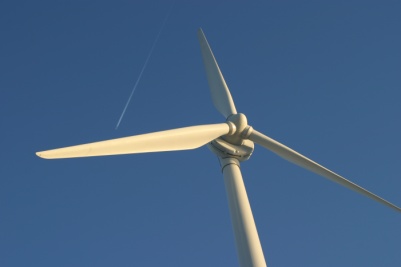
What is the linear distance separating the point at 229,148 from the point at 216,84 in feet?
16.4

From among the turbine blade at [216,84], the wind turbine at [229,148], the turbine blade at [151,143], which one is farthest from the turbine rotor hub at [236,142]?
the turbine blade at [216,84]

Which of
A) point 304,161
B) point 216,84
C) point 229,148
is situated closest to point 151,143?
point 229,148

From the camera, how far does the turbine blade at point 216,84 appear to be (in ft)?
72.0

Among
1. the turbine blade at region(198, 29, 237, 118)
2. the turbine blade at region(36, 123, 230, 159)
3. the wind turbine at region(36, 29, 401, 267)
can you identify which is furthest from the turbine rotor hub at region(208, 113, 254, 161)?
the turbine blade at region(198, 29, 237, 118)

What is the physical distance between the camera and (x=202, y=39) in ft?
83.5

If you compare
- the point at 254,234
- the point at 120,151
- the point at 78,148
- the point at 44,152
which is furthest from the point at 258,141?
the point at 44,152

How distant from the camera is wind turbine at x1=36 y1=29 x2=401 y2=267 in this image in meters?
13.7

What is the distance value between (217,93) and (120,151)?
10.0 m

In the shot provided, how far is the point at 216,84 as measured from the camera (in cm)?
2341

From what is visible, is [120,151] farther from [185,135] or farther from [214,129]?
[214,129]

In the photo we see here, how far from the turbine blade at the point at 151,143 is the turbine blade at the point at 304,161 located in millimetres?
1398

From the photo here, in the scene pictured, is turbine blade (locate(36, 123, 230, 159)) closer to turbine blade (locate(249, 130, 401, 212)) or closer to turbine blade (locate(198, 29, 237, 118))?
turbine blade (locate(249, 130, 401, 212))

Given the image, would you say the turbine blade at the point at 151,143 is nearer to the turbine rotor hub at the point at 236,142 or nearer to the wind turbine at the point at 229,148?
the wind turbine at the point at 229,148

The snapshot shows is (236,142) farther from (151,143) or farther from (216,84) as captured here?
(151,143)
